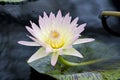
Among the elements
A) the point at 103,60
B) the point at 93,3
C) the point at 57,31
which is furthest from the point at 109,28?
the point at 57,31

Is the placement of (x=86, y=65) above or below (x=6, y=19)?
below

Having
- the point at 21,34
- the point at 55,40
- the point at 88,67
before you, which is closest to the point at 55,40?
the point at 55,40

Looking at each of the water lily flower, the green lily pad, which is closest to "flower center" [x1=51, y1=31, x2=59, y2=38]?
the water lily flower

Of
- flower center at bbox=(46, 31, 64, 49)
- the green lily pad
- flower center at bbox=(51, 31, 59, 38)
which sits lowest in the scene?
the green lily pad

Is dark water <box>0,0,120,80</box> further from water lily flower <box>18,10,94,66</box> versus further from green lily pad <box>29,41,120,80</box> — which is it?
water lily flower <box>18,10,94,66</box>

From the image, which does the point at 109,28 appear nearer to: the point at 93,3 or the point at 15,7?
the point at 93,3

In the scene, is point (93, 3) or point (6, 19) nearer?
point (6, 19)

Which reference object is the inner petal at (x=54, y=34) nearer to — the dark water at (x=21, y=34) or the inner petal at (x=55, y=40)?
the inner petal at (x=55, y=40)
